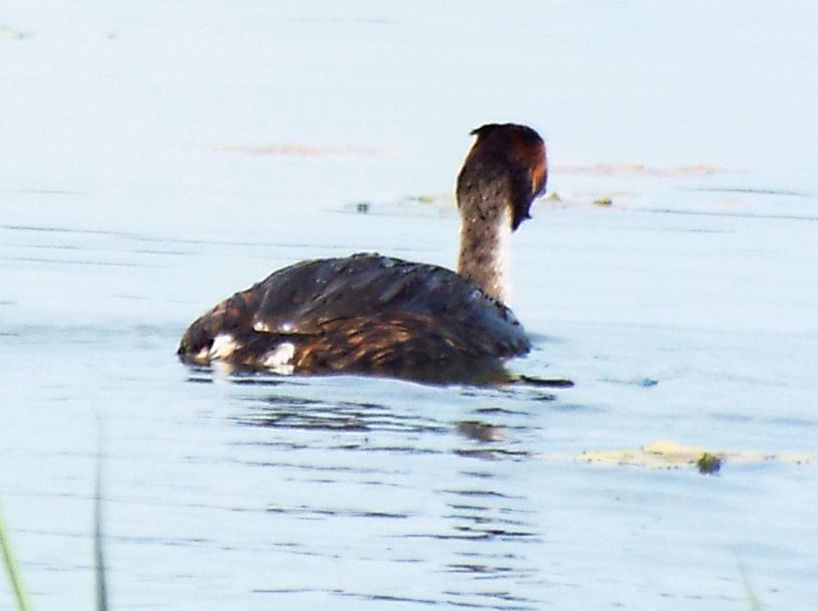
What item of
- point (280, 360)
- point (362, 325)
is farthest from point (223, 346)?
point (362, 325)

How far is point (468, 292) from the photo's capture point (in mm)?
13758

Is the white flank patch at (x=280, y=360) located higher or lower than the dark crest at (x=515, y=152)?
lower

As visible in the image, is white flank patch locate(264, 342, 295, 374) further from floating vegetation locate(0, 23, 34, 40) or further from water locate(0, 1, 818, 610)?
floating vegetation locate(0, 23, 34, 40)

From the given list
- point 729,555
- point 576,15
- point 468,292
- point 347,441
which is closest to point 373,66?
point 576,15

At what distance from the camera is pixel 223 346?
13.1 m

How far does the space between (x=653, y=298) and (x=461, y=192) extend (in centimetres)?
124

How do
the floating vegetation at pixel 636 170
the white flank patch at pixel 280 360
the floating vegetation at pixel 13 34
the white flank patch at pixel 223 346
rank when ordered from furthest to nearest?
the floating vegetation at pixel 13 34
the floating vegetation at pixel 636 170
the white flank patch at pixel 223 346
the white flank patch at pixel 280 360

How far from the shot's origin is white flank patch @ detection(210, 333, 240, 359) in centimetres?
1306

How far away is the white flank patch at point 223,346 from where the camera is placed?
13062 millimetres

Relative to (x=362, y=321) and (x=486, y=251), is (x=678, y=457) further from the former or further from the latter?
(x=486, y=251)

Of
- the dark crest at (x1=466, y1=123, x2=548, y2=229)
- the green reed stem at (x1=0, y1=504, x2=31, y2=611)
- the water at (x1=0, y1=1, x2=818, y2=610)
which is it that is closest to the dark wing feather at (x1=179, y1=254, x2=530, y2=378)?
the water at (x1=0, y1=1, x2=818, y2=610)

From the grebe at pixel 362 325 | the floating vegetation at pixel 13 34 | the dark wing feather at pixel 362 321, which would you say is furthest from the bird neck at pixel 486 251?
the floating vegetation at pixel 13 34

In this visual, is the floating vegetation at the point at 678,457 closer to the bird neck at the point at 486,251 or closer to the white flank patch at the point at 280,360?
the white flank patch at the point at 280,360

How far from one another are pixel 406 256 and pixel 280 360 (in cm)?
421
